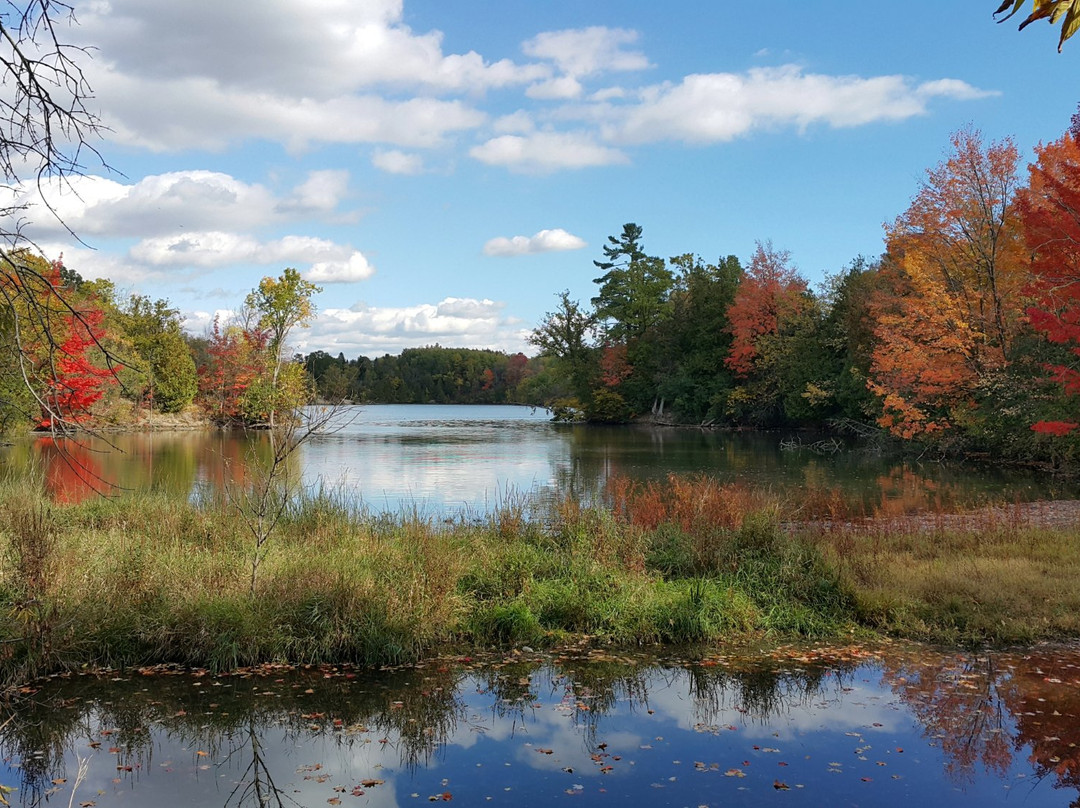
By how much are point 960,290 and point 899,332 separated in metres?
2.59

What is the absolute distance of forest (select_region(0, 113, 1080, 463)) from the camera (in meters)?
19.0

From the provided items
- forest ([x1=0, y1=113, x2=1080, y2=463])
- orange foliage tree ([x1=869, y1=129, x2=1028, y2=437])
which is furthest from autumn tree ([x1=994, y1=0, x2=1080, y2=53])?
orange foliage tree ([x1=869, y1=129, x2=1028, y2=437])

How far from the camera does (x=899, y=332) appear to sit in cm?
3169

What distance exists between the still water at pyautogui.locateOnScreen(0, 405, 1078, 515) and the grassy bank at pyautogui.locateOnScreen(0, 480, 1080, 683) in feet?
8.87

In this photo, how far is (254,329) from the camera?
58438 mm

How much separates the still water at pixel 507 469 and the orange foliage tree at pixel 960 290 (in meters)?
3.26

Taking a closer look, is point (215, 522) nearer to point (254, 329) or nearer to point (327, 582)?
point (327, 582)

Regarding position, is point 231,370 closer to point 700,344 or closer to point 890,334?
point 700,344

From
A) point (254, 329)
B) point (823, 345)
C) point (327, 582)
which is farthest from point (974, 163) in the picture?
point (254, 329)

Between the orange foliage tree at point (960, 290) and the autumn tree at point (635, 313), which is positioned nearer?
the orange foliage tree at point (960, 290)

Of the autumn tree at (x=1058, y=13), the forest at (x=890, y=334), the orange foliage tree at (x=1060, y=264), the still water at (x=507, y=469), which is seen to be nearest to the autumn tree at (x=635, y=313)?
the forest at (x=890, y=334)

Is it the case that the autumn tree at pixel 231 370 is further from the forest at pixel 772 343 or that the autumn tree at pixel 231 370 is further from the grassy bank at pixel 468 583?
the grassy bank at pixel 468 583

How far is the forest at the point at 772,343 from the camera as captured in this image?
746 inches

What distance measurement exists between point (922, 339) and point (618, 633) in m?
26.1
